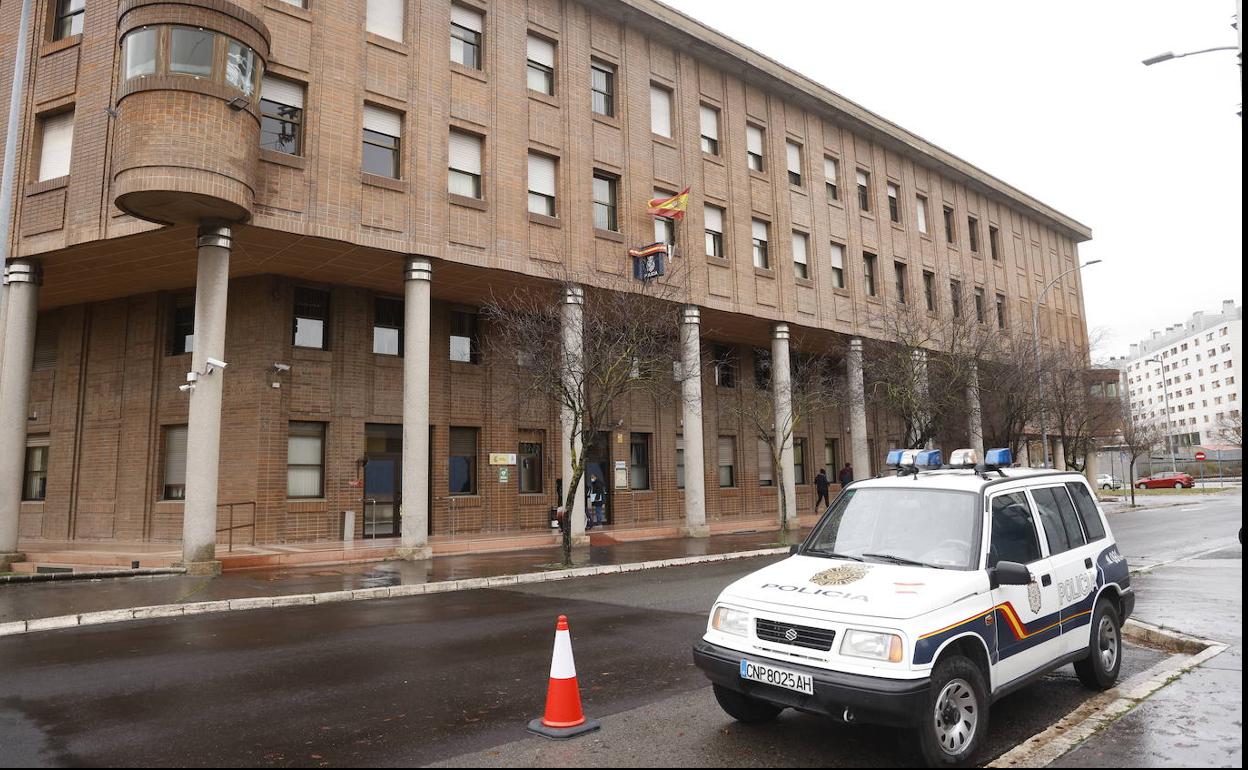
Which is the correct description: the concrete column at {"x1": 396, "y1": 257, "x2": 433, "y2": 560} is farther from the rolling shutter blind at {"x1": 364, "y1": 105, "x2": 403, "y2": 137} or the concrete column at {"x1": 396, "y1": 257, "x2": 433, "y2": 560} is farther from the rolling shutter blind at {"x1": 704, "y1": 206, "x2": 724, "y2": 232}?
the rolling shutter blind at {"x1": 704, "y1": 206, "x2": 724, "y2": 232}

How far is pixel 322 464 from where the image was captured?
20297mm

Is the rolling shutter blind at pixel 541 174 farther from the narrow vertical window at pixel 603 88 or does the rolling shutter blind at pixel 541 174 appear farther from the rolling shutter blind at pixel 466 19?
the rolling shutter blind at pixel 466 19

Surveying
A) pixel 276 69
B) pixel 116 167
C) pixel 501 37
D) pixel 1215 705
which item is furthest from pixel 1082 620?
pixel 501 37

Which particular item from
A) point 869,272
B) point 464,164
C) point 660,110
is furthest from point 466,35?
point 869,272

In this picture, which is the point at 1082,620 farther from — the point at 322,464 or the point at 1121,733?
the point at 322,464

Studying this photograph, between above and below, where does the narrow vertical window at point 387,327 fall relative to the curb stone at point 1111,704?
above

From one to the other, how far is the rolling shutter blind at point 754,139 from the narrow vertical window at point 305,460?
688 inches

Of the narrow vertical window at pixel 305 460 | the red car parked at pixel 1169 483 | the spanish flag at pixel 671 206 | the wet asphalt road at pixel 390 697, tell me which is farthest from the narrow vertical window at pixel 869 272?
the red car parked at pixel 1169 483

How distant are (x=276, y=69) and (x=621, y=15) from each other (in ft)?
35.8

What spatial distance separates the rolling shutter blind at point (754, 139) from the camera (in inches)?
1097

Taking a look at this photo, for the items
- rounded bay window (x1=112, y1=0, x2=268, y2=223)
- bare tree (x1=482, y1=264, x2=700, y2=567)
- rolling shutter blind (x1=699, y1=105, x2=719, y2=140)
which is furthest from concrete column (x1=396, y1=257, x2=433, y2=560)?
rolling shutter blind (x1=699, y1=105, x2=719, y2=140)

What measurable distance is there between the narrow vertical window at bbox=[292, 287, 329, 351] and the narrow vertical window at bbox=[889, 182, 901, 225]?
24.3 m

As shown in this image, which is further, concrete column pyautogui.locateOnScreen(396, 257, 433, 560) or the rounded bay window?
concrete column pyautogui.locateOnScreen(396, 257, 433, 560)

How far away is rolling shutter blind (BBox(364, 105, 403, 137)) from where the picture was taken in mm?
18625
